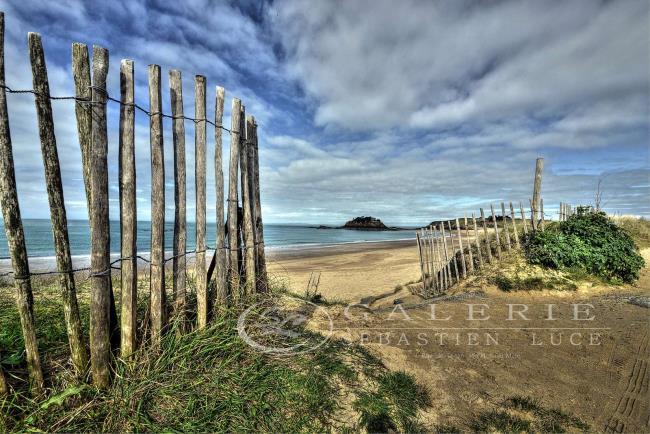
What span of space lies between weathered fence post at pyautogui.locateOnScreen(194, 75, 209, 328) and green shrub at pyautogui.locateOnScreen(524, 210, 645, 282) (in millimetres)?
9249

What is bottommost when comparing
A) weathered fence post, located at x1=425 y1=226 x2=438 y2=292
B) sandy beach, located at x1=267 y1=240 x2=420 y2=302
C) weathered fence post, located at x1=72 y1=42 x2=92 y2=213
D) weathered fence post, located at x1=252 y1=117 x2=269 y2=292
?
sandy beach, located at x1=267 y1=240 x2=420 y2=302

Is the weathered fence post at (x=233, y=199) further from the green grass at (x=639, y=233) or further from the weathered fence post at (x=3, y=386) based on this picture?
the green grass at (x=639, y=233)

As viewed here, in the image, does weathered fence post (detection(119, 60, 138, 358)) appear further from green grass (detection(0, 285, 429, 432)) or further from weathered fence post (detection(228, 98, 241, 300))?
weathered fence post (detection(228, 98, 241, 300))

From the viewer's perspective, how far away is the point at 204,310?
3689mm

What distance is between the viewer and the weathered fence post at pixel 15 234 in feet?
7.77

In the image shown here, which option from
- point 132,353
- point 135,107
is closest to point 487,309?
point 132,353

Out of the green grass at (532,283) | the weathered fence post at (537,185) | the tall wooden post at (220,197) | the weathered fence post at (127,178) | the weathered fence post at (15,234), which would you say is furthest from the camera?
the weathered fence post at (537,185)

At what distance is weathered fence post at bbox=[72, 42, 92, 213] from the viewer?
8.95 ft

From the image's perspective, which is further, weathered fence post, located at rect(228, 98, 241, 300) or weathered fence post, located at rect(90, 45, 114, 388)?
weathered fence post, located at rect(228, 98, 241, 300)

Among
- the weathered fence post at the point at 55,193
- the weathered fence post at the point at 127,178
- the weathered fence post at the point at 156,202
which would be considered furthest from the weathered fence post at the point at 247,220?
the weathered fence post at the point at 55,193

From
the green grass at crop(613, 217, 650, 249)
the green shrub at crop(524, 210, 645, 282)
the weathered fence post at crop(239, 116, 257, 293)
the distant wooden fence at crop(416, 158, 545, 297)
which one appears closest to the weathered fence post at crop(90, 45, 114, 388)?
the weathered fence post at crop(239, 116, 257, 293)

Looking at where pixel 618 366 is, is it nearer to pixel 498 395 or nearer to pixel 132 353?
pixel 498 395

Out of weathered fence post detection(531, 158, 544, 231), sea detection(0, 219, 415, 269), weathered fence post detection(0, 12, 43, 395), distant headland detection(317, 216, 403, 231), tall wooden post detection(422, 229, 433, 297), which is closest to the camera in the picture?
weathered fence post detection(0, 12, 43, 395)

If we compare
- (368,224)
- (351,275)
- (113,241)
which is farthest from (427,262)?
(368,224)
